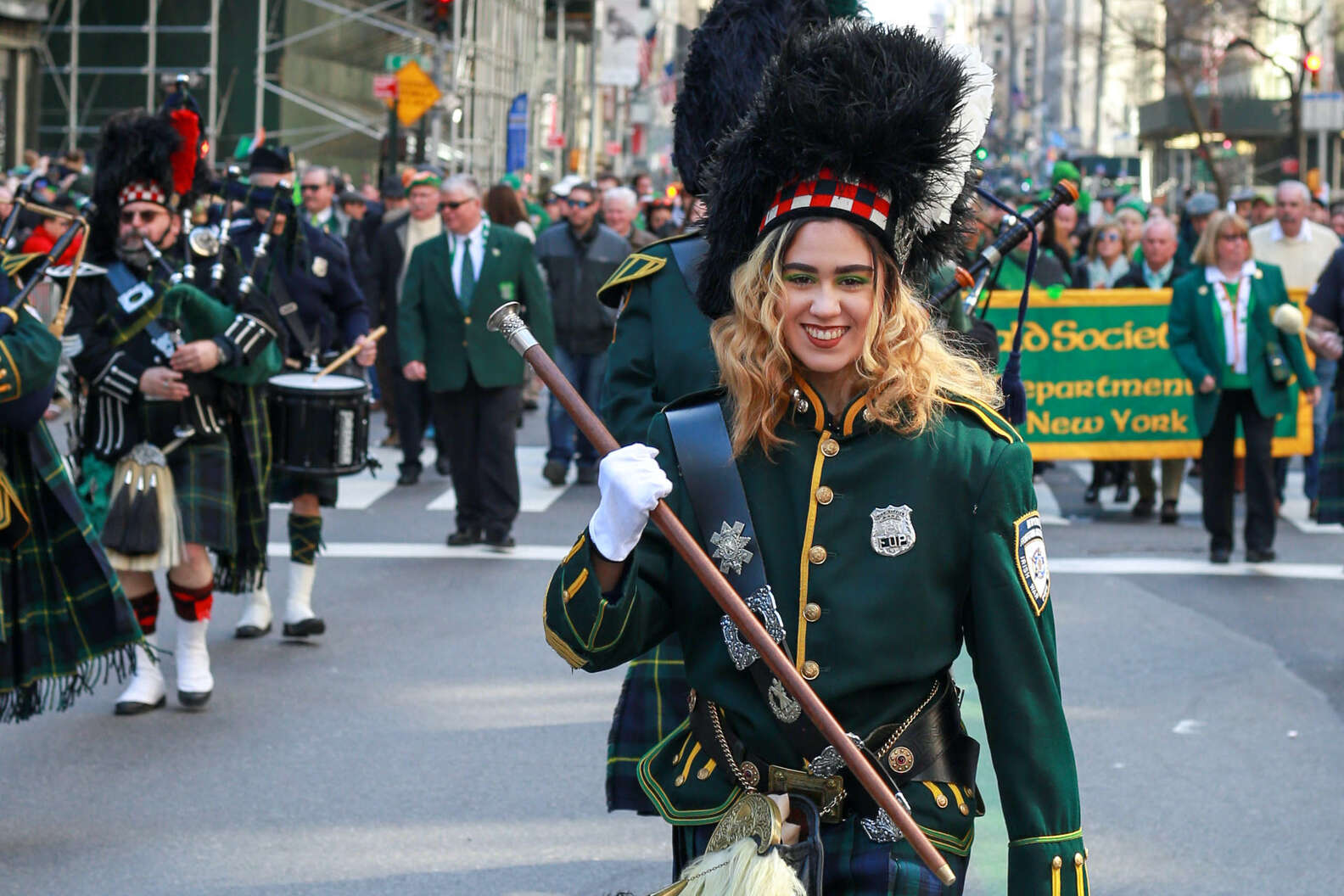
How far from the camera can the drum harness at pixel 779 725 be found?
2771 millimetres

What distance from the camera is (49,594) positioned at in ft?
18.9

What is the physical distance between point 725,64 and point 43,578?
2.71m

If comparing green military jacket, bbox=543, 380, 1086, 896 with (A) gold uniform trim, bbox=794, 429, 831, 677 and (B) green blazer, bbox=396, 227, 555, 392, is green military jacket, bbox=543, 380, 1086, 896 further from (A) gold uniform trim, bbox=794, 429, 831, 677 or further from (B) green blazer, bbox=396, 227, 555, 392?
(B) green blazer, bbox=396, 227, 555, 392

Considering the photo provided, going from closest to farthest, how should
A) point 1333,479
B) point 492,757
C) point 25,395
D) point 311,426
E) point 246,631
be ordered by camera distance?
point 25,395 → point 492,757 → point 311,426 → point 246,631 → point 1333,479

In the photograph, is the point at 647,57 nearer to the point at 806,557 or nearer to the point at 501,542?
the point at 501,542

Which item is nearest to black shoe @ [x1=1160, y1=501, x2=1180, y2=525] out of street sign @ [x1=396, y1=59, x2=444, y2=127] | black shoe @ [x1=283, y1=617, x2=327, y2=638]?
black shoe @ [x1=283, y1=617, x2=327, y2=638]

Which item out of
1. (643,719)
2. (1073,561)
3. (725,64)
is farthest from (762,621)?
(1073,561)

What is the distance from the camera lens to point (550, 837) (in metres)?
5.73

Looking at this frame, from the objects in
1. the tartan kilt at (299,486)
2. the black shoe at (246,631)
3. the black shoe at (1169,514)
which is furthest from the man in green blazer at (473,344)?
the black shoe at (1169,514)

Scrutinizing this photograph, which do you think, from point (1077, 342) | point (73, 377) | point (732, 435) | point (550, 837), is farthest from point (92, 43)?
point (732, 435)

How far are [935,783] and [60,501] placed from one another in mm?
3740

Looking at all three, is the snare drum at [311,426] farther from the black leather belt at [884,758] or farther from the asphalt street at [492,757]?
the black leather belt at [884,758]

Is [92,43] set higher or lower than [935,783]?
higher

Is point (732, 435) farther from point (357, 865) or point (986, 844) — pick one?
point (357, 865)
